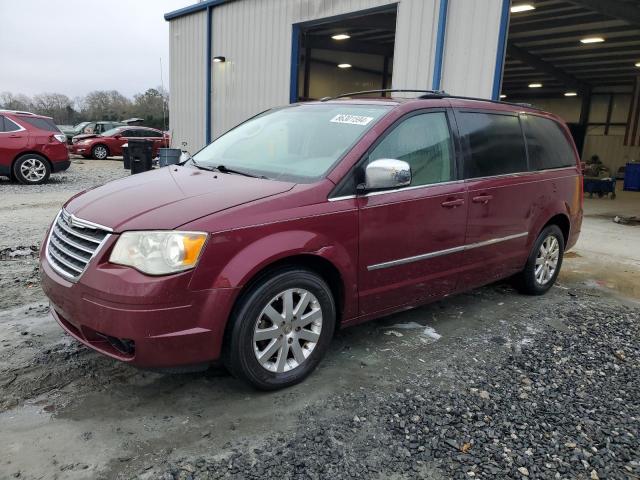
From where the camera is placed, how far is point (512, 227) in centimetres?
445

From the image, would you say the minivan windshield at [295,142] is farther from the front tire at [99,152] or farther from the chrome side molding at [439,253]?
the front tire at [99,152]

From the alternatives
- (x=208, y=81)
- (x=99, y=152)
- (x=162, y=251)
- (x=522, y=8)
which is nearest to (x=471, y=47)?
(x=522, y=8)

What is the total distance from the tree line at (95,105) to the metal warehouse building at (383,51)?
101 feet

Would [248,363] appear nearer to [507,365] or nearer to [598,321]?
[507,365]

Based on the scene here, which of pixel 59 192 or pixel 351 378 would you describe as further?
pixel 59 192

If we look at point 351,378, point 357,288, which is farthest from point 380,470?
point 357,288

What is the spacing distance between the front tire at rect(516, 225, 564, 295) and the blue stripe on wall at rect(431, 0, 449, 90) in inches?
146

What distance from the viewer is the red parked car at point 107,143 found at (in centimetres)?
2094

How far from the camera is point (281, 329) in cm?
297

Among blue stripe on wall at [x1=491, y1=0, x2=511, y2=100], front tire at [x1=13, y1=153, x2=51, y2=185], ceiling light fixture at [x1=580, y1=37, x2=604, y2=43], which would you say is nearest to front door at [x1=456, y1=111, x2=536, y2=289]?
blue stripe on wall at [x1=491, y1=0, x2=511, y2=100]

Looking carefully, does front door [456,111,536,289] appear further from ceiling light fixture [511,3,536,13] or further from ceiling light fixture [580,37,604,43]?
ceiling light fixture [580,37,604,43]

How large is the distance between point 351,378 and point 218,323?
3.34 feet

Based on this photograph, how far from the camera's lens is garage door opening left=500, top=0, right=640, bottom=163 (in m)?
12.2

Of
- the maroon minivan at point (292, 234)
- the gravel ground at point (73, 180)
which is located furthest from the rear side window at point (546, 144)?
the gravel ground at point (73, 180)
